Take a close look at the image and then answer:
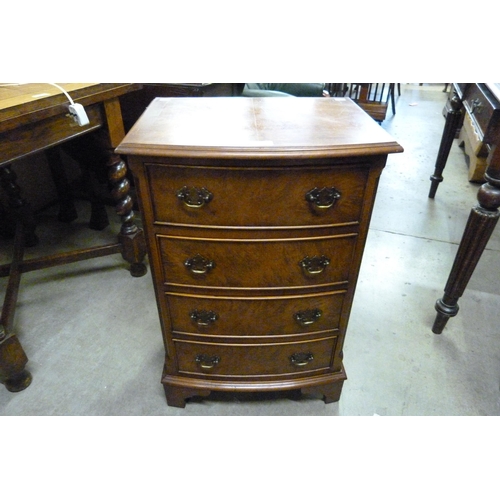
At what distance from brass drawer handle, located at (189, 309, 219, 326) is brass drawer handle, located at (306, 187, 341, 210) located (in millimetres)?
418

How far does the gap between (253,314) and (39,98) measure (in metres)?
0.87

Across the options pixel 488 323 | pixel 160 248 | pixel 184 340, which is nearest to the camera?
pixel 160 248

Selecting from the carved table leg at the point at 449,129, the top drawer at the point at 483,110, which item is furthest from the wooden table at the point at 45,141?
the carved table leg at the point at 449,129

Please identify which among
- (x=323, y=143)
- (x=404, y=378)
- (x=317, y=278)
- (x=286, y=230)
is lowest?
(x=404, y=378)

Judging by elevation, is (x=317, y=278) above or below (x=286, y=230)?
below

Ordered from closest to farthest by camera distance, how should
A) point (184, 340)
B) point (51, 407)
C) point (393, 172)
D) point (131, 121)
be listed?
point (184, 340) → point (51, 407) → point (131, 121) → point (393, 172)

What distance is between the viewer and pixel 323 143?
73 centimetres

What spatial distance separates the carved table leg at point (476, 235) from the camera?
1151 mm

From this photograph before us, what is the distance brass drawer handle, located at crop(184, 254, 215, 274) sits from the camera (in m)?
0.88

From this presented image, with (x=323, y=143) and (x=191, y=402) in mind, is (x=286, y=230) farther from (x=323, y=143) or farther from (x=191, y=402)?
(x=191, y=402)

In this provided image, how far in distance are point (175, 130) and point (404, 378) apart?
3.79 feet

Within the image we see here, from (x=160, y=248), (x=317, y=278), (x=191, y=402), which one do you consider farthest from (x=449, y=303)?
(x=160, y=248)

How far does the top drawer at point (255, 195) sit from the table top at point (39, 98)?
50 centimetres

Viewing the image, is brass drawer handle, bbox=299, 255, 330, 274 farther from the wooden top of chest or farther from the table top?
Answer: the table top
